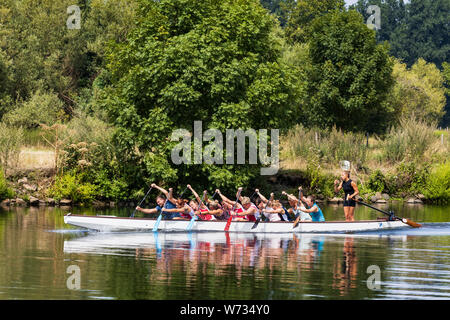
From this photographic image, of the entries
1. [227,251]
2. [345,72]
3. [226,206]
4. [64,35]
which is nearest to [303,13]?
[64,35]

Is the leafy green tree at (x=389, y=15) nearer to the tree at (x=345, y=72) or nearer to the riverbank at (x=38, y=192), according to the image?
the tree at (x=345, y=72)

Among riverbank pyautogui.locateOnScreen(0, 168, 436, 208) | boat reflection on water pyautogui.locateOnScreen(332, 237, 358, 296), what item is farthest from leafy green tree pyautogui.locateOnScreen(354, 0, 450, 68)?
boat reflection on water pyautogui.locateOnScreen(332, 237, 358, 296)

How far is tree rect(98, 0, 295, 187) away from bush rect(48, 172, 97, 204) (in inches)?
88.7

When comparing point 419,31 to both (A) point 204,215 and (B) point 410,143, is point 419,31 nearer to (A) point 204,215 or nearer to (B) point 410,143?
(B) point 410,143

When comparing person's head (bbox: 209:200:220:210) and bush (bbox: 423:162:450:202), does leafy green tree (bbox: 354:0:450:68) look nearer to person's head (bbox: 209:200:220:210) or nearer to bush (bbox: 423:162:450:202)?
bush (bbox: 423:162:450:202)

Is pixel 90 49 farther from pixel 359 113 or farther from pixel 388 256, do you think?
pixel 388 256

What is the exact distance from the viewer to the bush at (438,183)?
46188mm

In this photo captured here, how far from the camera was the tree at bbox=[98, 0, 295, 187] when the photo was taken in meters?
36.3

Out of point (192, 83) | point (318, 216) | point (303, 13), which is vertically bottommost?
point (318, 216)

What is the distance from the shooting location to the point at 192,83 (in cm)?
3616

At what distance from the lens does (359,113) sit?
177ft

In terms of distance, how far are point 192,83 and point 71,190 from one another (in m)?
8.92

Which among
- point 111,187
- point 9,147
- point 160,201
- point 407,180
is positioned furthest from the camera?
point 407,180
